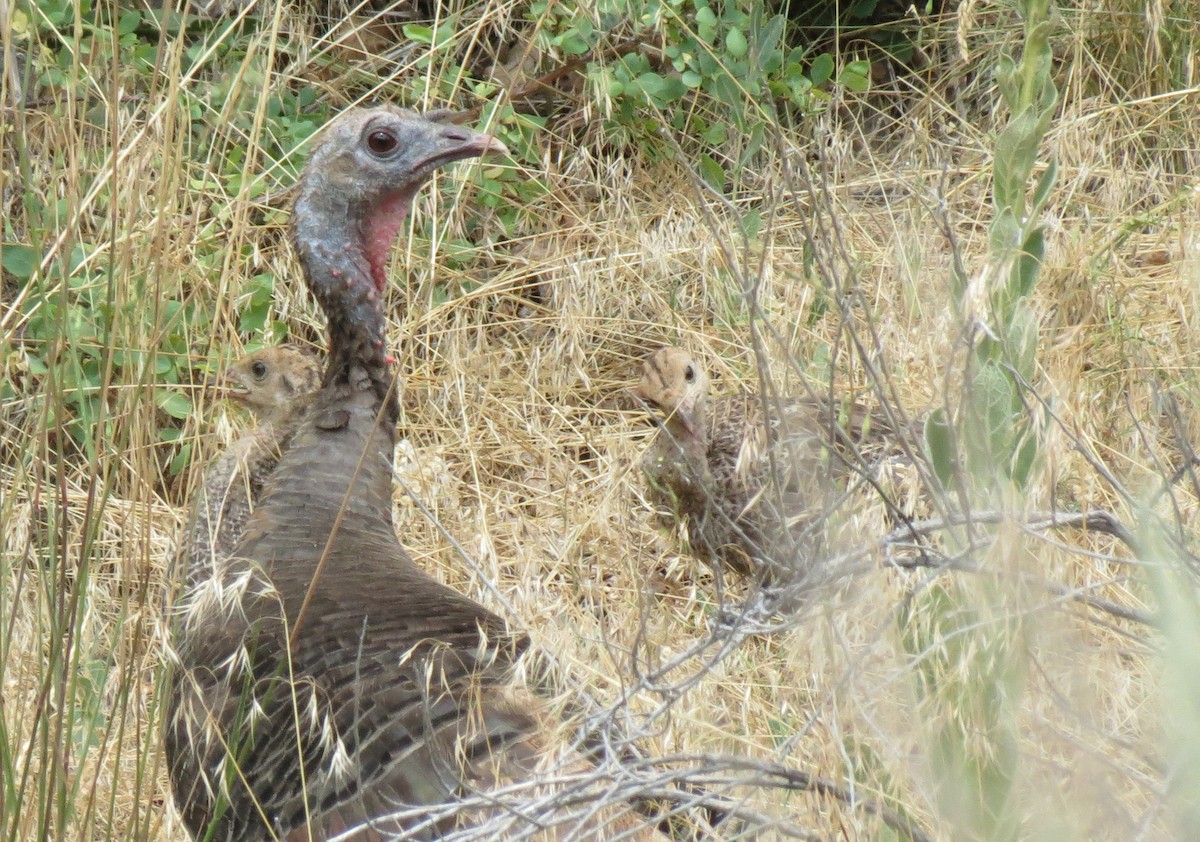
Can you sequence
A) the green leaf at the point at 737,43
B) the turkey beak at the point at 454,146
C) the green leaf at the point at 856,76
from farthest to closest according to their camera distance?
the green leaf at the point at 856,76 < the green leaf at the point at 737,43 < the turkey beak at the point at 454,146

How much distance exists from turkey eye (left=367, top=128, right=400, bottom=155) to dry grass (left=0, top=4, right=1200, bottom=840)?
36 cm

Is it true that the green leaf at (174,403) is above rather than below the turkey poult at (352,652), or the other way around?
below

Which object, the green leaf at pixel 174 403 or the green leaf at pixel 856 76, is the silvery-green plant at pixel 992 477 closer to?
the green leaf at pixel 174 403

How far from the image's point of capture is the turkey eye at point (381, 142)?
10.5 feet

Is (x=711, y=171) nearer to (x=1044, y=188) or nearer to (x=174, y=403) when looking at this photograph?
(x=174, y=403)

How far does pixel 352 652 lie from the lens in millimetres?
2406

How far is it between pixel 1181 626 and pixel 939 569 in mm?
921

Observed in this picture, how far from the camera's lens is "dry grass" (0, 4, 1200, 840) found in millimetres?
1632

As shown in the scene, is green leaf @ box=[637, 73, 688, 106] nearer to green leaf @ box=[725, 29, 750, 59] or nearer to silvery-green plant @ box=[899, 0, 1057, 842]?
green leaf @ box=[725, 29, 750, 59]

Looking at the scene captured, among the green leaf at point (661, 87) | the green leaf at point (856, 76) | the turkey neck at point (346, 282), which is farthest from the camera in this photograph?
the green leaf at point (856, 76)

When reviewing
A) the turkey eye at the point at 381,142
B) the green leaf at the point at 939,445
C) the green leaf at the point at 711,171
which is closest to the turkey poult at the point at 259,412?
the turkey eye at the point at 381,142

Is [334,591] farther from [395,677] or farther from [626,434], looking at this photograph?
[626,434]

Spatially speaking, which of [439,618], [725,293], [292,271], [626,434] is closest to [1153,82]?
[725,293]

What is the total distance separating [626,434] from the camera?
14.0 feet
